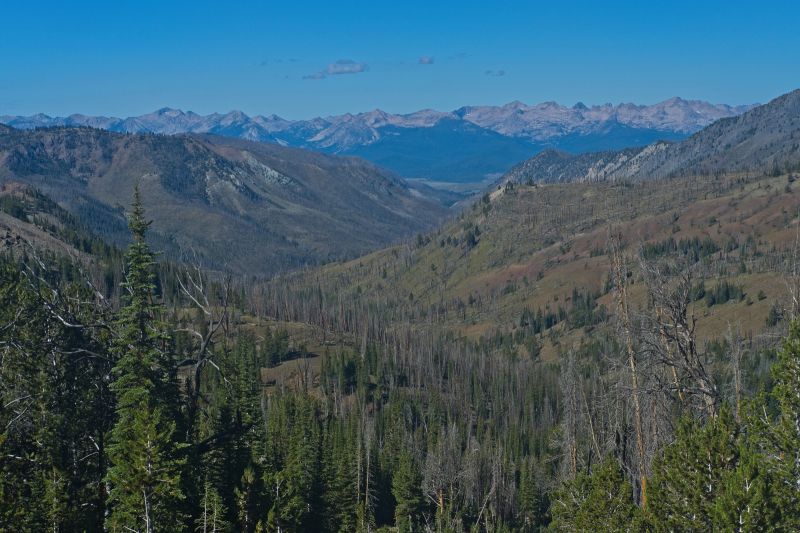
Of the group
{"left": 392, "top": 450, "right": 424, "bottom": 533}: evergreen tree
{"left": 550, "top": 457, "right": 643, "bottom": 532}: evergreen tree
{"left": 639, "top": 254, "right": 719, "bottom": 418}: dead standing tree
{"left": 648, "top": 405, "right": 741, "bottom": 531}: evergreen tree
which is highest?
{"left": 639, "top": 254, "right": 719, "bottom": 418}: dead standing tree

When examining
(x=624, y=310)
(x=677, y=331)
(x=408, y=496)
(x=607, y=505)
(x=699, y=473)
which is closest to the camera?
(x=699, y=473)

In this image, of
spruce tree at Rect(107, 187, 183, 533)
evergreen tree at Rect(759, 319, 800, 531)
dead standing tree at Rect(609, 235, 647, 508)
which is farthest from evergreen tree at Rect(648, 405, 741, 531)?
spruce tree at Rect(107, 187, 183, 533)

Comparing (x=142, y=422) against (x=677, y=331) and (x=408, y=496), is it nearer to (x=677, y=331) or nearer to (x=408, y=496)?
(x=677, y=331)

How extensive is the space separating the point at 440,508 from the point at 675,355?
55438 millimetres

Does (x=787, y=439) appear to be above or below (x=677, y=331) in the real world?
below

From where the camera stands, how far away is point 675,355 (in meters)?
35.5

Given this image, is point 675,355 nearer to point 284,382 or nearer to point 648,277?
point 648,277

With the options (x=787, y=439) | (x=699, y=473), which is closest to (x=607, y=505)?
(x=699, y=473)

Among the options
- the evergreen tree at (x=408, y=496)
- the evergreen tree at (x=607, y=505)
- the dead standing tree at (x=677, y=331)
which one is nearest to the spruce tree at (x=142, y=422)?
the evergreen tree at (x=607, y=505)

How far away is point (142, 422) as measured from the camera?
38.7m

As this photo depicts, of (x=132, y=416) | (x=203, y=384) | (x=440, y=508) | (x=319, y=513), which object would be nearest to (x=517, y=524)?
(x=440, y=508)

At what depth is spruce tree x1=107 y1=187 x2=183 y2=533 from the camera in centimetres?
3769

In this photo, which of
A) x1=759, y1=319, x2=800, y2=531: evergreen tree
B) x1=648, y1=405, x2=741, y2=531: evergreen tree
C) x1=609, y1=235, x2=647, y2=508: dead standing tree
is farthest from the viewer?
x1=609, y1=235, x2=647, y2=508: dead standing tree

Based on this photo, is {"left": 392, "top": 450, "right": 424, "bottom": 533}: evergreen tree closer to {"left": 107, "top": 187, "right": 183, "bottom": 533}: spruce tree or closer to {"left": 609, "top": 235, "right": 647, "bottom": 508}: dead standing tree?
{"left": 107, "top": 187, "right": 183, "bottom": 533}: spruce tree
